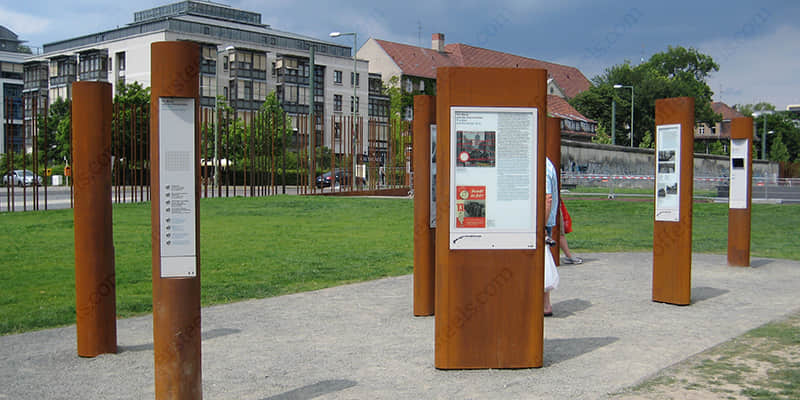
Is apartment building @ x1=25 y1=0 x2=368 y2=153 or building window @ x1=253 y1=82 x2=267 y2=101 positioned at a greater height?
apartment building @ x1=25 y1=0 x2=368 y2=153

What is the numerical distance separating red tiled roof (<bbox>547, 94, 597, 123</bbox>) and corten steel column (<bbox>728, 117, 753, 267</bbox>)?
77.6 m

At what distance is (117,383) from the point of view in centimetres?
514

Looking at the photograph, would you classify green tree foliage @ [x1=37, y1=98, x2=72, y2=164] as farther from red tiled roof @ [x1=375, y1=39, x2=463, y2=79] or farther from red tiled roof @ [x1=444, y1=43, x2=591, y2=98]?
red tiled roof @ [x1=444, y1=43, x2=591, y2=98]

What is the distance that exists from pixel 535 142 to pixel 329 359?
2208 mm

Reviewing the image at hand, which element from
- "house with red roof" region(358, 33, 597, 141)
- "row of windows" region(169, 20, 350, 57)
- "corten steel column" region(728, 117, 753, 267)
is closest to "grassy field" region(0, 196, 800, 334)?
"corten steel column" region(728, 117, 753, 267)

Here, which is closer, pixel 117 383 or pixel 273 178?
pixel 117 383

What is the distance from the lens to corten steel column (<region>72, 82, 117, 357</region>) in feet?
19.1

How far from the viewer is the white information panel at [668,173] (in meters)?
8.38

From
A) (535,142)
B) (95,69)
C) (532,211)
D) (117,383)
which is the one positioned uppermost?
(95,69)

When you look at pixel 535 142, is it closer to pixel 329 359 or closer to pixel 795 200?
pixel 329 359

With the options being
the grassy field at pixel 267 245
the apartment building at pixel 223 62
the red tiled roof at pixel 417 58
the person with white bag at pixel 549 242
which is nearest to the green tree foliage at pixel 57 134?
the apartment building at pixel 223 62

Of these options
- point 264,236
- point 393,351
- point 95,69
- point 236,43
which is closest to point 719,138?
point 236,43

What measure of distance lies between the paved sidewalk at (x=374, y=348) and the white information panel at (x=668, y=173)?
1011 millimetres

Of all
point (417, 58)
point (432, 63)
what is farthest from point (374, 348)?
point (417, 58)
